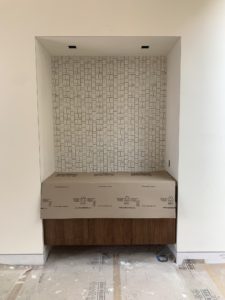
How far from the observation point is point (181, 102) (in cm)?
236

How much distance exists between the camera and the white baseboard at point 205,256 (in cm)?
250

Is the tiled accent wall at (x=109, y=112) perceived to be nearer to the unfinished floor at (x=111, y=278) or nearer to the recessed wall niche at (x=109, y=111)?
the recessed wall niche at (x=109, y=111)

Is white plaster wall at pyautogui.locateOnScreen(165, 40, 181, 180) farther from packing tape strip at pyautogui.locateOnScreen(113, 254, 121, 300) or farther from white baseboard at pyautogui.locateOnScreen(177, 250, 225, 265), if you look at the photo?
packing tape strip at pyautogui.locateOnScreen(113, 254, 121, 300)

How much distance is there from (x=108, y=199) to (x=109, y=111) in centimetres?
115

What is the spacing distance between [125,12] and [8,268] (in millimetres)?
2920

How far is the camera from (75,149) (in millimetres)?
2977

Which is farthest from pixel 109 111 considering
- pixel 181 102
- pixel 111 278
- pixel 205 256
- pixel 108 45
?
pixel 205 256

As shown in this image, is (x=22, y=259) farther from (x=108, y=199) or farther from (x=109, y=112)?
(x=109, y=112)

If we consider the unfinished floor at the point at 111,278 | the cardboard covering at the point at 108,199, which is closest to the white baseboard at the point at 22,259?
the unfinished floor at the point at 111,278

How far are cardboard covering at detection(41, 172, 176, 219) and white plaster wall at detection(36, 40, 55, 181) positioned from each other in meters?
0.30

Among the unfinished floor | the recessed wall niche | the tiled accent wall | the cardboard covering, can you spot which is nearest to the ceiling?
the recessed wall niche

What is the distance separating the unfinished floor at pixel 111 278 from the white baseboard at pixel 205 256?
0.18 feet

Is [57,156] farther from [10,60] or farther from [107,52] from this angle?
[107,52]

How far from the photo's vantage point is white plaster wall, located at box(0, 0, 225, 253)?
2.26 metres
